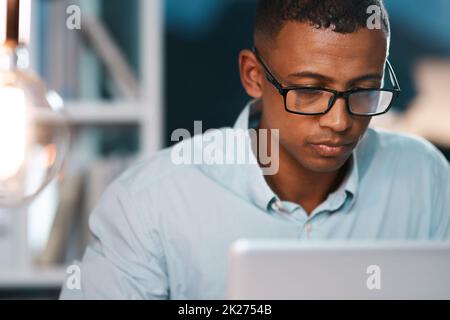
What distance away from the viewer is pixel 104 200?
1111 millimetres

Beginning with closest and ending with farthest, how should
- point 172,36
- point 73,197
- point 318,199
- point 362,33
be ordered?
1. point 362,33
2. point 318,199
3. point 73,197
4. point 172,36

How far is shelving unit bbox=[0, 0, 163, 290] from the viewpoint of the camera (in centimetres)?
166

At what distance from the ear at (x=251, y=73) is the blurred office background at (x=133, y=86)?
552 millimetres

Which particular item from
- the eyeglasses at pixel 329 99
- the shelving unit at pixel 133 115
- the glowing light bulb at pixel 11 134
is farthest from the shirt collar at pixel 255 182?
the shelving unit at pixel 133 115

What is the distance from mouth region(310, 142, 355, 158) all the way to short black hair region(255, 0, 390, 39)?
5.7 inches

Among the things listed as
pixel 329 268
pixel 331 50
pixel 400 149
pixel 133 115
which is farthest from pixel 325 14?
pixel 133 115

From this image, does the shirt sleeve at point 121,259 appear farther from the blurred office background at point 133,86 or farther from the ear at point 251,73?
the blurred office background at point 133,86

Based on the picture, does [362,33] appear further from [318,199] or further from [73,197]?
[73,197]

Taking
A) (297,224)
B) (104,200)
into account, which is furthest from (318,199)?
(104,200)

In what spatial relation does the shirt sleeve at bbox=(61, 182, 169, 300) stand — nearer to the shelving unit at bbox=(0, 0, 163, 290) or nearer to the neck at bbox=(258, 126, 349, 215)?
the neck at bbox=(258, 126, 349, 215)

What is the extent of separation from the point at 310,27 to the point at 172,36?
862mm

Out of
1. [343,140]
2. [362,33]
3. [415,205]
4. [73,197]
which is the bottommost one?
[73,197]

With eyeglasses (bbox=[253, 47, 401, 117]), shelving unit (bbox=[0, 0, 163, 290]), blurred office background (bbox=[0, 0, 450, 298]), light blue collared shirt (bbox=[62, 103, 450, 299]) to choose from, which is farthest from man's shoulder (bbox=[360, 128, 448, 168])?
shelving unit (bbox=[0, 0, 163, 290])
